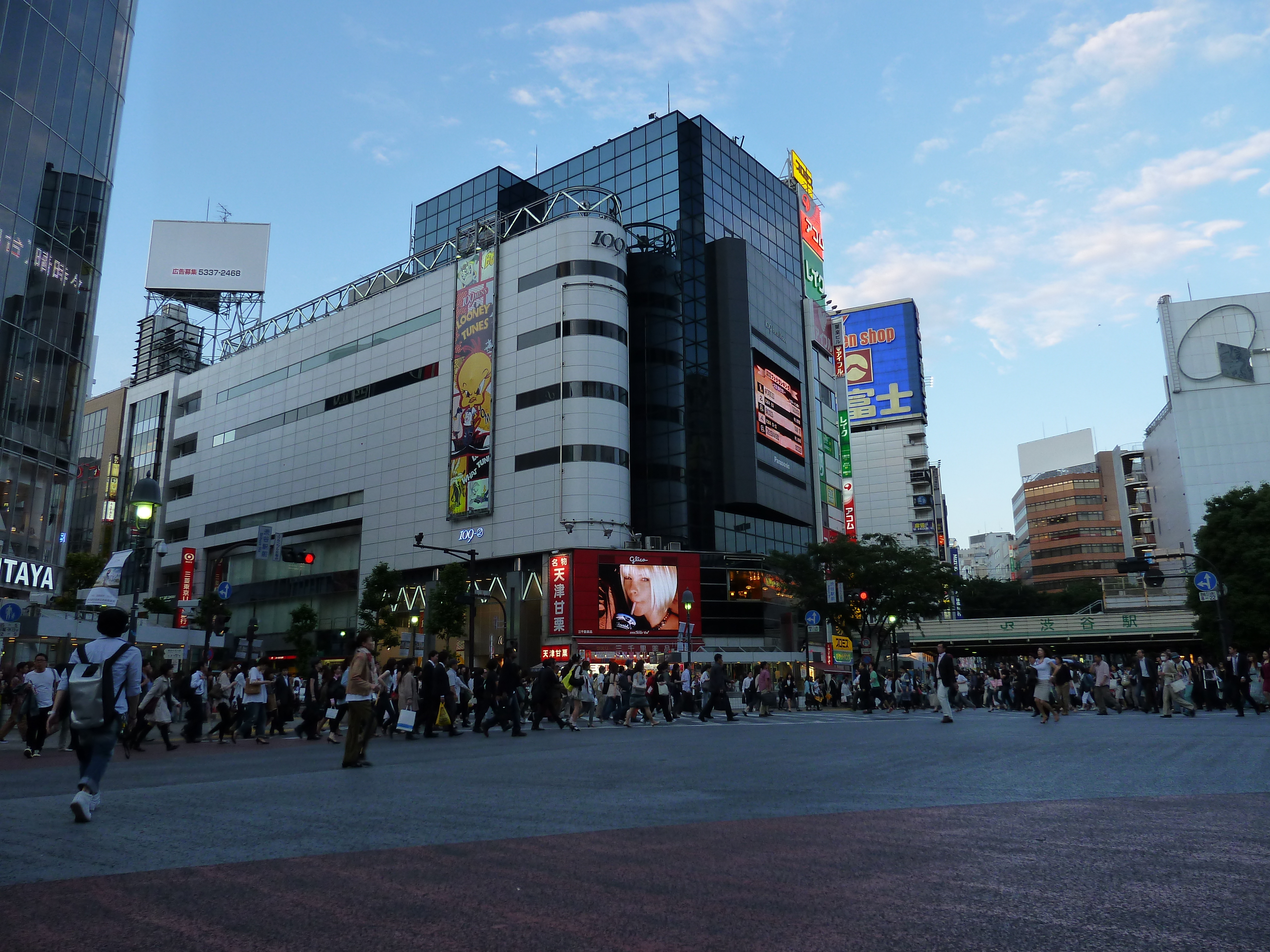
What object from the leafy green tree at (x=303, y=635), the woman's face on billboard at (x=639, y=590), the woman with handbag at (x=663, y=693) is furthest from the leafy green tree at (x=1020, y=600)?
the woman with handbag at (x=663, y=693)

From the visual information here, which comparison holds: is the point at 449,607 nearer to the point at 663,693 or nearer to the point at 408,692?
the point at 663,693

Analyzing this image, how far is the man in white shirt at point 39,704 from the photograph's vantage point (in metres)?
16.5

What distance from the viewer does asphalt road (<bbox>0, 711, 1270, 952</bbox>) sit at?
3.89 metres

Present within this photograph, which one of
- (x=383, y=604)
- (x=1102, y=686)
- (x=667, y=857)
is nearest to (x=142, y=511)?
(x=667, y=857)

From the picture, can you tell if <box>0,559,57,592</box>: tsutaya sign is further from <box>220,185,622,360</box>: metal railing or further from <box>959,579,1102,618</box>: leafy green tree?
<box>959,579,1102,618</box>: leafy green tree

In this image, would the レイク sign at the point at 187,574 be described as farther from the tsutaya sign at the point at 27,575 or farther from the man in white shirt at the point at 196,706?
the man in white shirt at the point at 196,706

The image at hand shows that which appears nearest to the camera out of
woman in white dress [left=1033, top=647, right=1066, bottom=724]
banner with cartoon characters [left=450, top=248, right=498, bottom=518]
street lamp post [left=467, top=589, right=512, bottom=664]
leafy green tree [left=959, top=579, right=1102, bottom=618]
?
woman in white dress [left=1033, top=647, right=1066, bottom=724]

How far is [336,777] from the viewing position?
11125mm

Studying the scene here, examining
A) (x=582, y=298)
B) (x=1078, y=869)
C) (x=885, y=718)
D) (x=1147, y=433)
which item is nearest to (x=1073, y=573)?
(x=1147, y=433)

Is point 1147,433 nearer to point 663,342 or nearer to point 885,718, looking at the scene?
point 663,342

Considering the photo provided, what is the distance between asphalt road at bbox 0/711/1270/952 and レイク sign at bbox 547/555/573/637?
40976mm

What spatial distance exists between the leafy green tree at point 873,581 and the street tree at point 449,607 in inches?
754

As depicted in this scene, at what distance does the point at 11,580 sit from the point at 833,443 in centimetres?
6116

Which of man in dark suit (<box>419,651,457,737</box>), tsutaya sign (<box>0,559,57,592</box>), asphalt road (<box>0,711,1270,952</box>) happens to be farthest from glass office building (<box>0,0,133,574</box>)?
asphalt road (<box>0,711,1270,952</box>)
